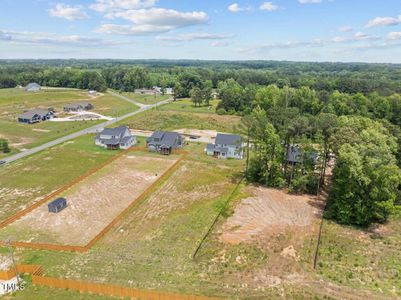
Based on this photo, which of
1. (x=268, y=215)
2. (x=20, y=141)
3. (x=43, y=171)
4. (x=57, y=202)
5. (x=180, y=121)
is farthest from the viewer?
(x=180, y=121)

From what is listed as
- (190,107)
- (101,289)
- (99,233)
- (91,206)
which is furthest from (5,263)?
(190,107)

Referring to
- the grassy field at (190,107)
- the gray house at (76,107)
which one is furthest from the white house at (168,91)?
the gray house at (76,107)

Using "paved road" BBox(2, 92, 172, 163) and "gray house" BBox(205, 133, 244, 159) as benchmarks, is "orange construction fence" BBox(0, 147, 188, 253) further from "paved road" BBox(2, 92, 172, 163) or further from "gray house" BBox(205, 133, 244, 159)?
"paved road" BBox(2, 92, 172, 163)

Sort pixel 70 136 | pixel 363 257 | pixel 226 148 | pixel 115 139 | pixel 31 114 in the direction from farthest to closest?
pixel 31 114 → pixel 70 136 → pixel 115 139 → pixel 226 148 → pixel 363 257

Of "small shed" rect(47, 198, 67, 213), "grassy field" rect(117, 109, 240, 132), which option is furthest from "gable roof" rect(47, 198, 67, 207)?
"grassy field" rect(117, 109, 240, 132)

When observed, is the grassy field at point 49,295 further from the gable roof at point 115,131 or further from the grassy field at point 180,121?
the grassy field at point 180,121

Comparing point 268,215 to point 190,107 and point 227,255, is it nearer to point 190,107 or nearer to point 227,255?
point 227,255
